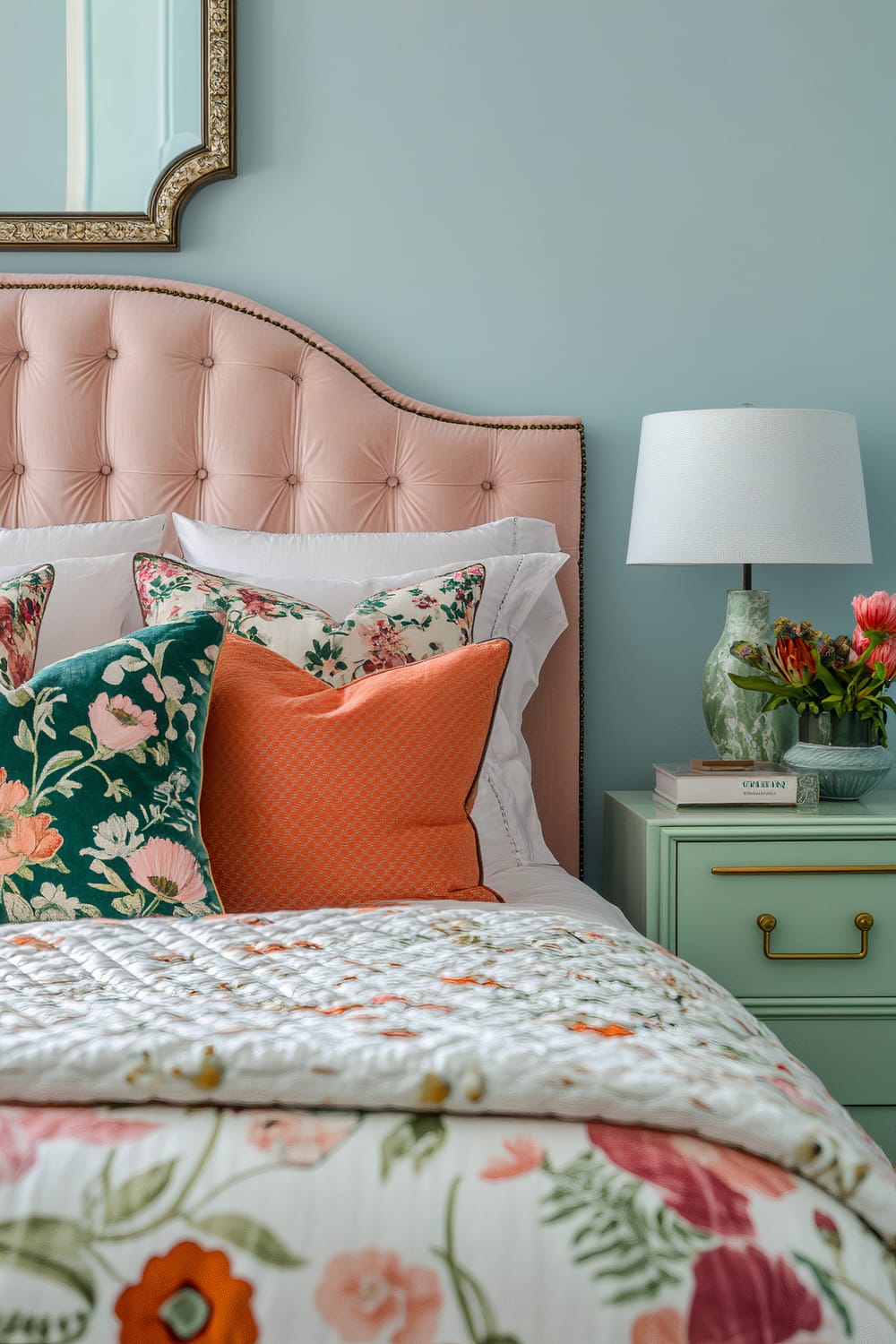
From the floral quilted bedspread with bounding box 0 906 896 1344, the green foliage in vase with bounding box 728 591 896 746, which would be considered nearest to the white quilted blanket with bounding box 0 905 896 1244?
the floral quilted bedspread with bounding box 0 906 896 1344

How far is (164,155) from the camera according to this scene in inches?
77.9

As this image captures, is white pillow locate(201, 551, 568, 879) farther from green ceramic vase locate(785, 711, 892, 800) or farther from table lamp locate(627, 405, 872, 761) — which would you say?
green ceramic vase locate(785, 711, 892, 800)

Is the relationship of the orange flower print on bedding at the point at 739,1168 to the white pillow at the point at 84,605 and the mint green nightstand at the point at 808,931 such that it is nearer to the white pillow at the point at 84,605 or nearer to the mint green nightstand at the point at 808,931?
the mint green nightstand at the point at 808,931

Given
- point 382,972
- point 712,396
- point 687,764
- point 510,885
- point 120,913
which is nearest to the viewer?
point 382,972

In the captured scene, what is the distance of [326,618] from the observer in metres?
1.52

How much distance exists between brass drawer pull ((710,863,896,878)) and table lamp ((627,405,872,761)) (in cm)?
28

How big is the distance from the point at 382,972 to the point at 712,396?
1.56 m

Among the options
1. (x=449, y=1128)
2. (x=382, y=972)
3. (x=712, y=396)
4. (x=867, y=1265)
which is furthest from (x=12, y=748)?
(x=712, y=396)

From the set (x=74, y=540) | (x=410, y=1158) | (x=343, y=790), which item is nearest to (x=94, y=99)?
(x=74, y=540)

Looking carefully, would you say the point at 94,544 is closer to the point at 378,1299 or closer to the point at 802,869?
the point at 802,869

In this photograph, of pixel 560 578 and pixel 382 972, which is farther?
pixel 560 578

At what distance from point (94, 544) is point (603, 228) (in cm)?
110

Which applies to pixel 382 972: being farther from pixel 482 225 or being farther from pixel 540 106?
pixel 540 106

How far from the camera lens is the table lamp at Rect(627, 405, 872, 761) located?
175cm
